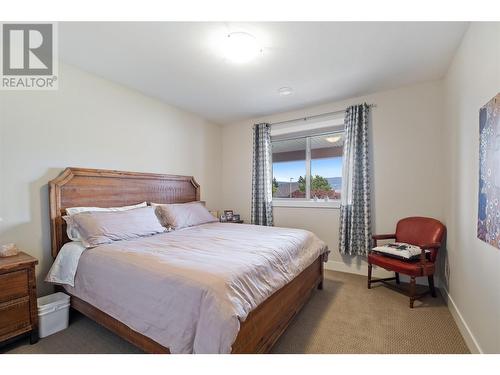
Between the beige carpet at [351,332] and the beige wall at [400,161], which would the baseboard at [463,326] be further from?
the beige wall at [400,161]

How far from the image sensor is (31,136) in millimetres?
2121

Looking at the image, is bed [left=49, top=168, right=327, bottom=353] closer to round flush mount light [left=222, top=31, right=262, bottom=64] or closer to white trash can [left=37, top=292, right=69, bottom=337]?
white trash can [left=37, top=292, right=69, bottom=337]

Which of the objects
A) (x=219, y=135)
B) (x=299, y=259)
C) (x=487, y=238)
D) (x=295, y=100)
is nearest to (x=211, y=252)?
(x=299, y=259)

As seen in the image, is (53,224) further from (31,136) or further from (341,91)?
(341,91)

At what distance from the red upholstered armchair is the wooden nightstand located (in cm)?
321

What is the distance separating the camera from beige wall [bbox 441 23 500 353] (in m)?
1.40

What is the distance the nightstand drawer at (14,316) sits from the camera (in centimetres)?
162

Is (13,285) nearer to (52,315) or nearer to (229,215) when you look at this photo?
(52,315)

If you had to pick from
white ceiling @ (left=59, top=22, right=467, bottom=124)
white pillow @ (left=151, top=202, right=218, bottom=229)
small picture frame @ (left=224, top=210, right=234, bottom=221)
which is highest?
white ceiling @ (left=59, top=22, right=467, bottom=124)

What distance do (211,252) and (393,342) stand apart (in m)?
1.56

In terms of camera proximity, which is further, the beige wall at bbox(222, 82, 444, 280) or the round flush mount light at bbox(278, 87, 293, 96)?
the round flush mount light at bbox(278, 87, 293, 96)

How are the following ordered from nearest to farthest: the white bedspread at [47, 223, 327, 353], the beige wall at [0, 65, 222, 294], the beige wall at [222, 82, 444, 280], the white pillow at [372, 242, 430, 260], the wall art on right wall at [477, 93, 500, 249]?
the white bedspread at [47, 223, 327, 353]
the wall art on right wall at [477, 93, 500, 249]
the beige wall at [0, 65, 222, 294]
the white pillow at [372, 242, 430, 260]
the beige wall at [222, 82, 444, 280]

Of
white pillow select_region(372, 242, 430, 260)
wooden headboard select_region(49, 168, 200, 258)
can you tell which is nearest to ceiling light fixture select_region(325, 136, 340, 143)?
white pillow select_region(372, 242, 430, 260)

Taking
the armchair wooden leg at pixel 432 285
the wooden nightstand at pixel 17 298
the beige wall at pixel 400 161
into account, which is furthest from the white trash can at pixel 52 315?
the armchair wooden leg at pixel 432 285
